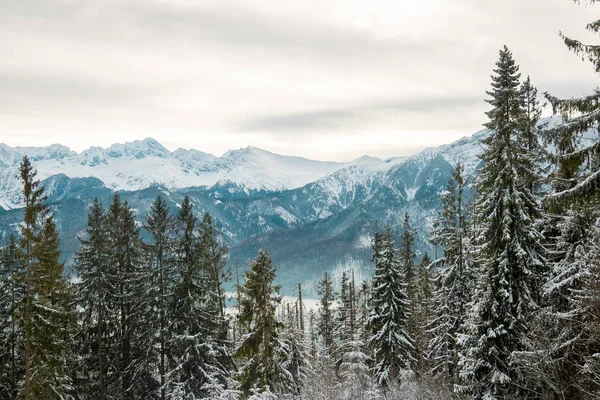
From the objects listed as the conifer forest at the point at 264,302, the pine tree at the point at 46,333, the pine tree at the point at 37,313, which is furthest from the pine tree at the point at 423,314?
the pine tree at the point at 37,313

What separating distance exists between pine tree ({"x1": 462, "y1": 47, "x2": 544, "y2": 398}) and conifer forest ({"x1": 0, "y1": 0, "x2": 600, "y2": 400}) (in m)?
0.06

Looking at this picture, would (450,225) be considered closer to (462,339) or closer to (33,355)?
(462,339)

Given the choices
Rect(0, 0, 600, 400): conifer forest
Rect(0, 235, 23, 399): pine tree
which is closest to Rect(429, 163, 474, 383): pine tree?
Rect(0, 0, 600, 400): conifer forest

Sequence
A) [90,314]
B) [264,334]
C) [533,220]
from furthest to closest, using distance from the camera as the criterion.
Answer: [90,314], [264,334], [533,220]

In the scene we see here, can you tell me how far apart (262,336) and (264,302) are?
6.15ft

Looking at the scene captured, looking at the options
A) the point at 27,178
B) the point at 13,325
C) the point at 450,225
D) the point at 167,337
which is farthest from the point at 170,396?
the point at 450,225

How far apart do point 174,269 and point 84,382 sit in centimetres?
1045

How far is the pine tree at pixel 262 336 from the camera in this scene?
1017 inches

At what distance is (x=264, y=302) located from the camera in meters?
26.2

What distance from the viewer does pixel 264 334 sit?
85.1ft

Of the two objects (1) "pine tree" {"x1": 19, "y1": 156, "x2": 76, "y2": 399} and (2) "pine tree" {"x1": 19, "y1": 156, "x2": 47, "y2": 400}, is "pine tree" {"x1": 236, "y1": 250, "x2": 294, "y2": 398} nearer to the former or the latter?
(1) "pine tree" {"x1": 19, "y1": 156, "x2": 76, "y2": 399}

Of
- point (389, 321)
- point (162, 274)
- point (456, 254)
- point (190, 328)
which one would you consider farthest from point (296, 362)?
point (456, 254)

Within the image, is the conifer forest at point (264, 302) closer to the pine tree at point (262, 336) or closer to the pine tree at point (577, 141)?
the pine tree at point (262, 336)

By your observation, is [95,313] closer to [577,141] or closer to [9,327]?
[9,327]
